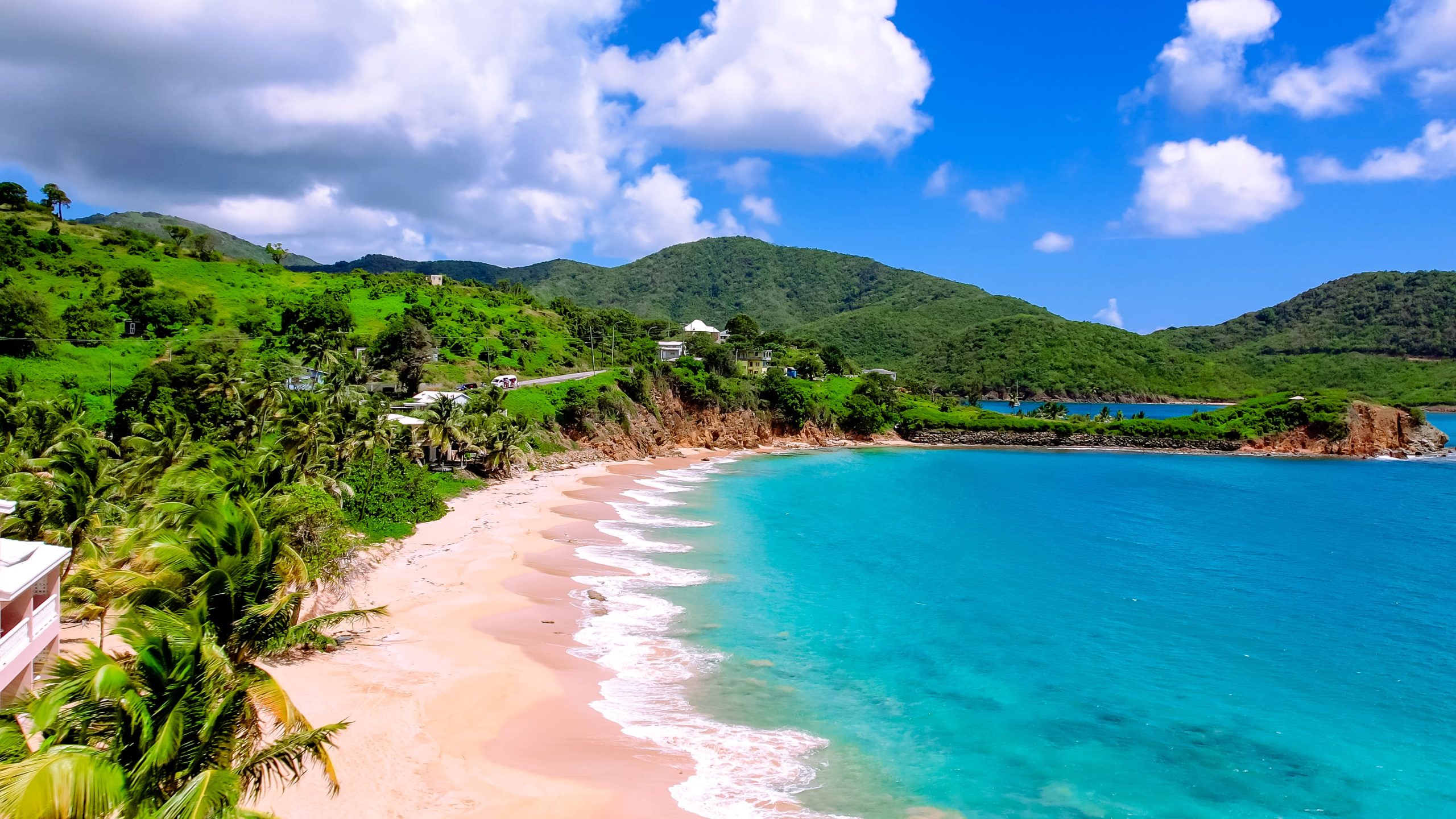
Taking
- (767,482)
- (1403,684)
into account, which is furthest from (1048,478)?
(1403,684)

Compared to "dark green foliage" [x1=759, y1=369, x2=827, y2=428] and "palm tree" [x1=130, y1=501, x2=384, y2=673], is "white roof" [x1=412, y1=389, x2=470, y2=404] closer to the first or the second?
"dark green foliage" [x1=759, y1=369, x2=827, y2=428]

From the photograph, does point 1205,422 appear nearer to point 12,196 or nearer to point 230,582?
point 230,582

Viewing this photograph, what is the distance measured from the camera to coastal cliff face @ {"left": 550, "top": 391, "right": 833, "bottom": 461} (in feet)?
225

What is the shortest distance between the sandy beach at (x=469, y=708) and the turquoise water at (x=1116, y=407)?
137m

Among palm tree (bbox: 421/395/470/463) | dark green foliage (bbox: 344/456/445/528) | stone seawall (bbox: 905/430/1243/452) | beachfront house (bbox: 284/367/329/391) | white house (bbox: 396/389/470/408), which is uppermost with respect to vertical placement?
beachfront house (bbox: 284/367/329/391)

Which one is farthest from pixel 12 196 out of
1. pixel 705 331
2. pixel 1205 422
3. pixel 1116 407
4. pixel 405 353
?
pixel 1116 407

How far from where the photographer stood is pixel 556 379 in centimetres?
7906

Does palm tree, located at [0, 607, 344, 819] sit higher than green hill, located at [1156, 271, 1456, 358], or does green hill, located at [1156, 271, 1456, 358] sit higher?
green hill, located at [1156, 271, 1456, 358]

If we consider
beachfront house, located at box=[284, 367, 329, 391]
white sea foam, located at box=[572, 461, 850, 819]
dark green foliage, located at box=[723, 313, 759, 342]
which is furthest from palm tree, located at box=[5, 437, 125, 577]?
dark green foliage, located at box=[723, 313, 759, 342]

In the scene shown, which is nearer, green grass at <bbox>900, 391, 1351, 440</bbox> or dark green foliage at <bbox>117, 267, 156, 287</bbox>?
dark green foliage at <bbox>117, 267, 156, 287</bbox>

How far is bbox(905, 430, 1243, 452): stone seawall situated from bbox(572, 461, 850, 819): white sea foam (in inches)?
2821

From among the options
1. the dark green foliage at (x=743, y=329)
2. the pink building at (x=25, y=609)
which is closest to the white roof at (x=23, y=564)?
the pink building at (x=25, y=609)

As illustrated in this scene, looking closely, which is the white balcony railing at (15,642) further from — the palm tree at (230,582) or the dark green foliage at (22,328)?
the dark green foliage at (22,328)

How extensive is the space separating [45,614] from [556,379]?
215ft
